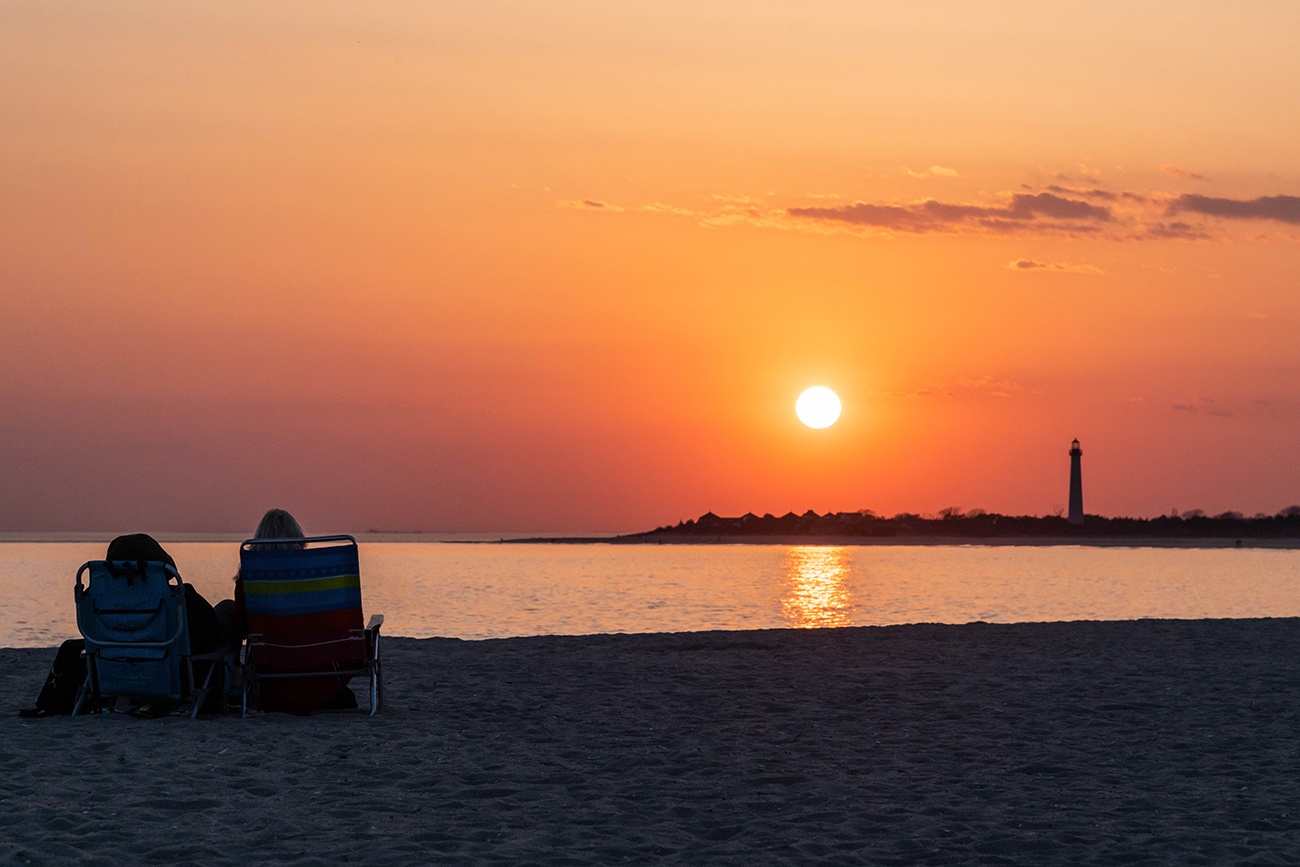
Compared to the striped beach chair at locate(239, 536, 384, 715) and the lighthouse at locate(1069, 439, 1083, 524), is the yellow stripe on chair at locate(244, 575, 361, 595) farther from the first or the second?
the lighthouse at locate(1069, 439, 1083, 524)

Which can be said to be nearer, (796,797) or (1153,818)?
(1153,818)

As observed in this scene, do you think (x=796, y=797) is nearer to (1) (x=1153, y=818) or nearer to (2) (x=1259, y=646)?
(1) (x=1153, y=818)

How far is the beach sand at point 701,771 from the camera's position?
20.2ft

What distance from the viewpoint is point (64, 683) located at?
32.4 feet

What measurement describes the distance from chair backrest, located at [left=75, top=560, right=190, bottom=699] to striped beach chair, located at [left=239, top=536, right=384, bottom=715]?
50 centimetres

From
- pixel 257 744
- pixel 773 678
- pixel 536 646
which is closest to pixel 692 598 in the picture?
pixel 536 646

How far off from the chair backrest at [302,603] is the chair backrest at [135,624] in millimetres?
511

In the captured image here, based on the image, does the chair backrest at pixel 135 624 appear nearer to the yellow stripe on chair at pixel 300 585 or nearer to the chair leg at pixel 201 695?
the chair leg at pixel 201 695

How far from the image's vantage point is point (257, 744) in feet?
28.6

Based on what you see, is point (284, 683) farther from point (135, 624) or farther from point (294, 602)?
point (135, 624)

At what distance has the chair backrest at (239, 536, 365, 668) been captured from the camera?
959 cm

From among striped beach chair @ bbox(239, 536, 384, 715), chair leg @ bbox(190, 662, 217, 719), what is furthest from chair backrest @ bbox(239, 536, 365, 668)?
chair leg @ bbox(190, 662, 217, 719)

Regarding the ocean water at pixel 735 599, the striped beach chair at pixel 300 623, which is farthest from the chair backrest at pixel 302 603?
the ocean water at pixel 735 599

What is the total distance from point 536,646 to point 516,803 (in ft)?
29.1
